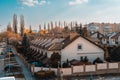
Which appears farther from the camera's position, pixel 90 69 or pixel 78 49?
pixel 78 49

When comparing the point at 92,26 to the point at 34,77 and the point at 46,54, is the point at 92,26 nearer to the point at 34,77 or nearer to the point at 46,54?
the point at 46,54

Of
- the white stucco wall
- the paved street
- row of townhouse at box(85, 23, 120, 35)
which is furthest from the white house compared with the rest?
row of townhouse at box(85, 23, 120, 35)

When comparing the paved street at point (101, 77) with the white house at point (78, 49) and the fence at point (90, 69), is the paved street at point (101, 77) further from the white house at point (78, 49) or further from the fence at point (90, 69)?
the white house at point (78, 49)

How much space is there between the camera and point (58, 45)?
124ft

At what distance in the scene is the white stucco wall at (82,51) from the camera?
36.2 meters

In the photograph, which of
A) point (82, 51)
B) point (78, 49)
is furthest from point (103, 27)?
point (78, 49)

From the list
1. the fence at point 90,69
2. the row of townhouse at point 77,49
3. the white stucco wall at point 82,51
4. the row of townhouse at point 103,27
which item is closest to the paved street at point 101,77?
the fence at point 90,69

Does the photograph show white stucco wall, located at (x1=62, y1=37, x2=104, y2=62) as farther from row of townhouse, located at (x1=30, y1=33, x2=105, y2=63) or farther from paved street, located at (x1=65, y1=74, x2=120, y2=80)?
paved street, located at (x1=65, y1=74, x2=120, y2=80)

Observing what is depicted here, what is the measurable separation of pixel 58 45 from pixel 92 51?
5.57 metres

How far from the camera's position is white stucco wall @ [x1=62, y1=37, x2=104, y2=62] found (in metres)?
36.2

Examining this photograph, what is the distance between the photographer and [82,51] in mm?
36781

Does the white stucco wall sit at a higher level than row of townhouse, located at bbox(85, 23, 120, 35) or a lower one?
lower

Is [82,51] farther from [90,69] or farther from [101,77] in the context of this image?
[101,77]

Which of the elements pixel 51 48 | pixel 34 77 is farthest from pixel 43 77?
pixel 51 48
